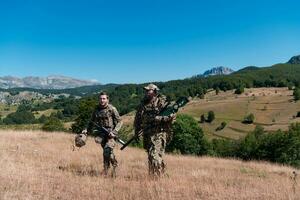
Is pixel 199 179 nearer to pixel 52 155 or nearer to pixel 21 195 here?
pixel 21 195

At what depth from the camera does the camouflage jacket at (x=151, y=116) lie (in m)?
13.5

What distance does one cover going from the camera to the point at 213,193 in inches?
427

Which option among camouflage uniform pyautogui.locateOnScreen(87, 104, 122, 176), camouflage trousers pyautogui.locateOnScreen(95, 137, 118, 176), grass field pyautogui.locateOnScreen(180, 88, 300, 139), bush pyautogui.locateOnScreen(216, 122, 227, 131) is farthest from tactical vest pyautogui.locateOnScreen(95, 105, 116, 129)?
bush pyautogui.locateOnScreen(216, 122, 227, 131)

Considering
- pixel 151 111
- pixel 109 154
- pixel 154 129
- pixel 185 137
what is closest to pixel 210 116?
pixel 185 137

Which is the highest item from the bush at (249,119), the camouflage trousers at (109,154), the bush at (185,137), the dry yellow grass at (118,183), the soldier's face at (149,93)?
the soldier's face at (149,93)

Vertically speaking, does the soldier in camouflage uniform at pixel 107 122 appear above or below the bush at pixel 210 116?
above

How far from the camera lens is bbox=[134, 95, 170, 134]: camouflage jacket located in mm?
13477

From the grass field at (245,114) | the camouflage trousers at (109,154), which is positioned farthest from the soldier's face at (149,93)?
the grass field at (245,114)

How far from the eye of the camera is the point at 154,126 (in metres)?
13.5

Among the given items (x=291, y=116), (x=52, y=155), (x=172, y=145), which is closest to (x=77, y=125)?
(x=172, y=145)

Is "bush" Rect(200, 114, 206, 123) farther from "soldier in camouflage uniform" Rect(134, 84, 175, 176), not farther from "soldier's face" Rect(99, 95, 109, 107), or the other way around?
"soldier in camouflage uniform" Rect(134, 84, 175, 176)

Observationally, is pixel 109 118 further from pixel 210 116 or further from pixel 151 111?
pixel 210 116

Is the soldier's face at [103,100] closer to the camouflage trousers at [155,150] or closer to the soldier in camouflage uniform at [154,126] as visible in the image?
the soldier in camouflage uniform at [154,126]

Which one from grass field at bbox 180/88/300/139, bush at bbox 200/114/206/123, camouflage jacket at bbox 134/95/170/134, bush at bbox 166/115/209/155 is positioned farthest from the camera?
bush at bbox 200/114/206/123
